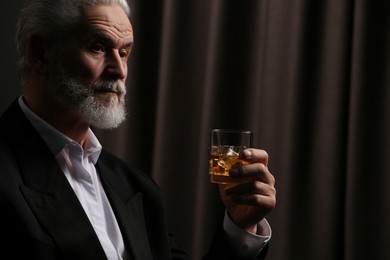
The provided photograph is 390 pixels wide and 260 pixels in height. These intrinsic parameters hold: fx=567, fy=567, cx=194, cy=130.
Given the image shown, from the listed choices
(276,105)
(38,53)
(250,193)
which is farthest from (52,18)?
(276,105)

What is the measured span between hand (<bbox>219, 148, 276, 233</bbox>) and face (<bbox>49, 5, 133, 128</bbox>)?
364 millimetres

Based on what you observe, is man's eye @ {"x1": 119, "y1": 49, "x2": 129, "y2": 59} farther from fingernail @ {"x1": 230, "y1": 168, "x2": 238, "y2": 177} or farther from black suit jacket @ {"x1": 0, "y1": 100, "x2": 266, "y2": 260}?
fingernail @ {"x1": 230, "y1": 168, "x2": 238, "y2": 177}

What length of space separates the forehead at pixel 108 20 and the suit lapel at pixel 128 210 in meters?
0.39

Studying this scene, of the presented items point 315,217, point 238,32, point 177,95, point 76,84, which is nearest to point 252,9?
point 238,32

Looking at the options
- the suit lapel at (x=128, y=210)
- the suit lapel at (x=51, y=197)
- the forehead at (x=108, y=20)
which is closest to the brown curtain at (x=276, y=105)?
the suit lapel at (x=128, y=210)

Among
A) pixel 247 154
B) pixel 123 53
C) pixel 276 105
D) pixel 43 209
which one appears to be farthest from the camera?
pixel 276 105

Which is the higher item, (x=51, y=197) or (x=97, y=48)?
(x=97, y=48)

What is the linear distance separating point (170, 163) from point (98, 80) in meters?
0.85

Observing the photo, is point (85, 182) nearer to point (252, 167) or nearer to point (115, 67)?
point (115, 67)

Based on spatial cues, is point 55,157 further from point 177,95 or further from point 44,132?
point 177,95

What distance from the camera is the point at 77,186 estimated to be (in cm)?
146

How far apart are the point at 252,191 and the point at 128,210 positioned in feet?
1.16

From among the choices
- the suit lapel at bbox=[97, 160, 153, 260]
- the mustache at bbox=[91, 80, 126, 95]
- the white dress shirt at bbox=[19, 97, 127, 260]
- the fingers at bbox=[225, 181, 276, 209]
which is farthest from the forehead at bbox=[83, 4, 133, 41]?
the fingers at bbox=[225, 181, 276, 209]

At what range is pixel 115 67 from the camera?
1.48 metres
